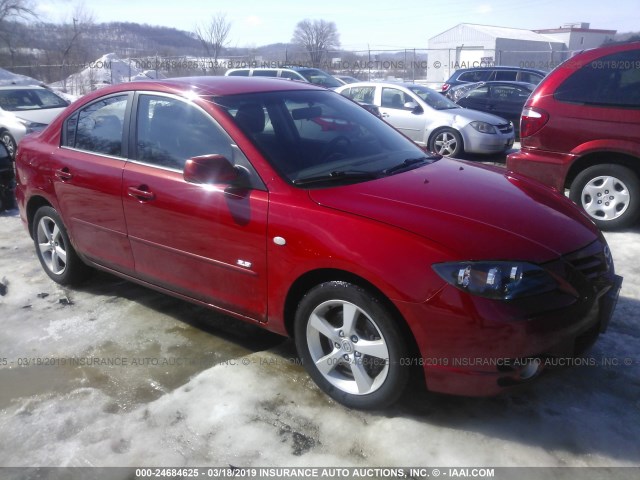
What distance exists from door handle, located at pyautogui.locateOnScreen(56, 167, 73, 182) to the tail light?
14.4ft

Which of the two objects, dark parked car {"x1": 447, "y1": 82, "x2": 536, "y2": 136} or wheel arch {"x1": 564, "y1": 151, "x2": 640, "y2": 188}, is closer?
wheel arch {"x1": 564, "y1": 151, "x2": 640, "y2": 188}

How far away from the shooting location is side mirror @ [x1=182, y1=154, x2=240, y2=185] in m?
2.99

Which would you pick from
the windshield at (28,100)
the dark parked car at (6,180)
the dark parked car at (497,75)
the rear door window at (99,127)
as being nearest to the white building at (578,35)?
the dark parked car at (497,75)

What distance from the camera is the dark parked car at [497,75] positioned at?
17562 millimetres

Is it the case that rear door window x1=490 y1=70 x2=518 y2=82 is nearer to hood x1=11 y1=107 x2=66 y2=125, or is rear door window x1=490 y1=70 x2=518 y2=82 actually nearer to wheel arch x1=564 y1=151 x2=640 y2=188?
wheel arch x1=564 y1=151 x2=640 y2=188

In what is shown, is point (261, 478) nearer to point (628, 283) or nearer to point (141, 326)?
point (141, 326)

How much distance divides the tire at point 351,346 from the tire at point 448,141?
8.01 meters

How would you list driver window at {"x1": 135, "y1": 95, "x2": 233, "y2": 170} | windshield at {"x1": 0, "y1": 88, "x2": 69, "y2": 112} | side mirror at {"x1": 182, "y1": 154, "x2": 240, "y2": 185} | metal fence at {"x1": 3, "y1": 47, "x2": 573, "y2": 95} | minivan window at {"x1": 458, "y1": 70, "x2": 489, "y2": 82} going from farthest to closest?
metal fence at {"x1": 3, "y1": 47, "x2": 573, "y2": 95} → minivan window at {"x1": 458, "y1": 70, "x2": 489, "y2": 82} → windshield at {"x1": 0, "y1": 88, "x2": 69, "y2": 112} → driver window at {"x1": 135, "y1": 95, "x2": 233, "y2": 170} → side mirror at {"x1": 182, "y1": 154, "x2": 240, "y2": 185}

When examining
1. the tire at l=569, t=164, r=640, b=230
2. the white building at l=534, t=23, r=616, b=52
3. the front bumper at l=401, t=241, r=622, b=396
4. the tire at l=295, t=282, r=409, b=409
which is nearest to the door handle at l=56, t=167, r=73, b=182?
the tire at l=295, t=282, r=409, b=409

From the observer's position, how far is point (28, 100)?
1210cm

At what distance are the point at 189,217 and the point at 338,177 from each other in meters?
Result: 0.93

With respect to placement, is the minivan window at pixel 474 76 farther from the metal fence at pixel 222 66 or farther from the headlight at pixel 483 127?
the metal fence at pixel 222 66

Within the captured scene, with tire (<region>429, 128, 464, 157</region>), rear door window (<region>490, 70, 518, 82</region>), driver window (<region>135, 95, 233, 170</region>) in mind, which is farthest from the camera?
rear door window (<region>490, 70, 518, 82</region>)

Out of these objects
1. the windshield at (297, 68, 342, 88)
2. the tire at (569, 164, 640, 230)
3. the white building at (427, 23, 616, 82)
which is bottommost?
the tire at (569, 164, 640, 230)
